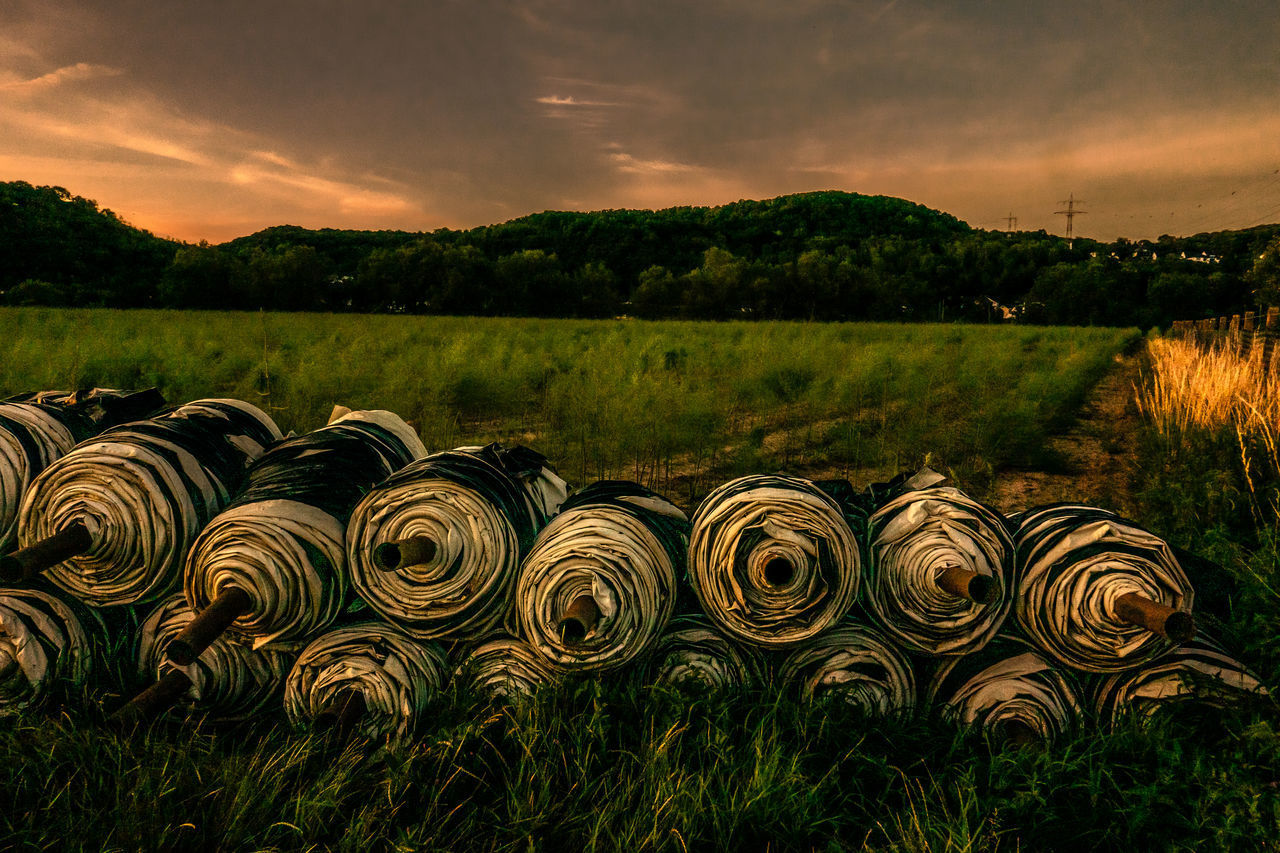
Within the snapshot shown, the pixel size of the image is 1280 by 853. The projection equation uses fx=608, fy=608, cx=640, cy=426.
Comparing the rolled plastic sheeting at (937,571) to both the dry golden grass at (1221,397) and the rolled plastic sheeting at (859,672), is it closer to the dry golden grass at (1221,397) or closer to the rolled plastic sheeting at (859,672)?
the rolled plastic sheeting at (859,672)

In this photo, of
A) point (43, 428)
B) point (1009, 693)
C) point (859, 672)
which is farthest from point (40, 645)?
point (1009, 693)

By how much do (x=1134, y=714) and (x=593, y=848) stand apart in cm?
200

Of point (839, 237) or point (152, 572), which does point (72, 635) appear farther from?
point (839, 237)

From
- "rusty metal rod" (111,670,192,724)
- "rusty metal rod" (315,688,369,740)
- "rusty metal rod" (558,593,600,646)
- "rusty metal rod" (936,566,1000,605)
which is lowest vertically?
"rusty metal rod" (315,688,369,740)

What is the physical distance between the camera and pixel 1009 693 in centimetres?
230

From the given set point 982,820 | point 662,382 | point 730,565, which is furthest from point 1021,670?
point 662,382

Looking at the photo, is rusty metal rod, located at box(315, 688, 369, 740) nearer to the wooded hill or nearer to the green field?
the green field

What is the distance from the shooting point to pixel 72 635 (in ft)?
8.33

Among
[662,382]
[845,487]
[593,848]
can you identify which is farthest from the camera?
[662,382]

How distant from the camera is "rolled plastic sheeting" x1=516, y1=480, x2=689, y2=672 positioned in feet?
7.21

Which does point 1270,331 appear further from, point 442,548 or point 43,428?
point 43,428

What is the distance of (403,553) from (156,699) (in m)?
1.07

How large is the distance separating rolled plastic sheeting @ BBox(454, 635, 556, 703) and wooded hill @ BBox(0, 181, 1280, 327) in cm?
3308

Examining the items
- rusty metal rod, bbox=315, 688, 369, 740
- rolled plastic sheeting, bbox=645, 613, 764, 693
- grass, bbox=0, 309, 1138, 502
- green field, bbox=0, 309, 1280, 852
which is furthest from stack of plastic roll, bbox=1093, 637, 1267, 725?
grass, bbox=0, 309, 1138, 502
